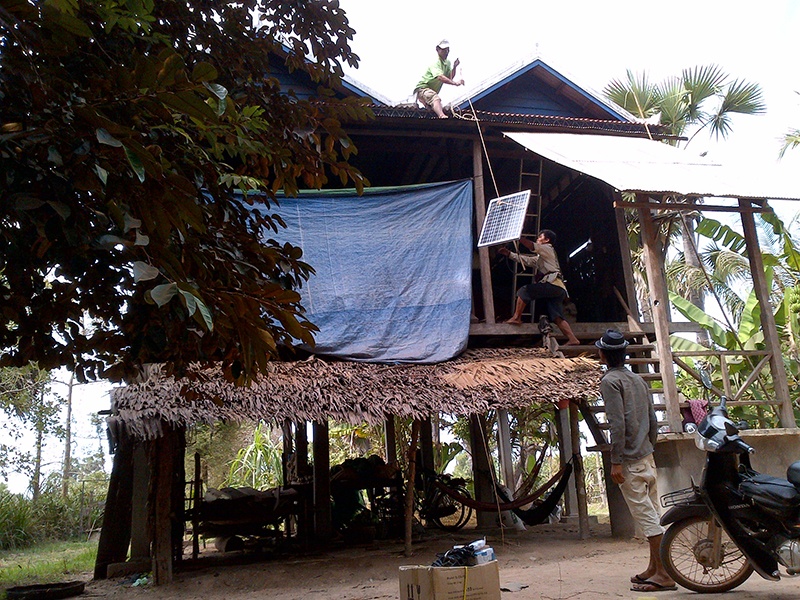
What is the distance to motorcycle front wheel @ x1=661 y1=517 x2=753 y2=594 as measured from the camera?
159 inches

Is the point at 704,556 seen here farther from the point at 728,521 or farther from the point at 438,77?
the point at 438,77

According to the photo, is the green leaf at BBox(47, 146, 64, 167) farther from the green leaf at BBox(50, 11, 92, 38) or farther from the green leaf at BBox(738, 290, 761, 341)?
the green leaf at BBox(738, 290, 761, 341)

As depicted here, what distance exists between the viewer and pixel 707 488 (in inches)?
154

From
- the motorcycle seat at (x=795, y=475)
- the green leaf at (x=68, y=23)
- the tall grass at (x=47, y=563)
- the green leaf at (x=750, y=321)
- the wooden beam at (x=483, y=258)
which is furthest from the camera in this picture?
the green leaf at (x=750, y=321)

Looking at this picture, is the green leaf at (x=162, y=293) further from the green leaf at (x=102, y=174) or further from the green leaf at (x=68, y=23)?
the green leaf at (x=68, y=23)

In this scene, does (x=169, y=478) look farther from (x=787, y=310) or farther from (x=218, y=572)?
(x=787, y=310)

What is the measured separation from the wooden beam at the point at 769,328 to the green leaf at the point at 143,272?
6295mm

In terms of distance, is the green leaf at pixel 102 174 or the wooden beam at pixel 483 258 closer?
the green leaf at pixel 102 174

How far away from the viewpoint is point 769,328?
694 cm

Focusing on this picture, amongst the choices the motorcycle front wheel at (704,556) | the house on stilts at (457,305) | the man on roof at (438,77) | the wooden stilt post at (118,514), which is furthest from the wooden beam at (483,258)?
the wooden stilt post at (118,514)

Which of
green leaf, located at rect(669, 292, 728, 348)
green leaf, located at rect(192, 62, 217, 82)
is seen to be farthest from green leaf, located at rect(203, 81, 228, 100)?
green leaf, located at rect(669, 292, 728, 348)

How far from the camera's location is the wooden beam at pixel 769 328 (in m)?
6.67

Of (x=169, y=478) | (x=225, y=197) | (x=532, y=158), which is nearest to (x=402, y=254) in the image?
(x=532, y=158)

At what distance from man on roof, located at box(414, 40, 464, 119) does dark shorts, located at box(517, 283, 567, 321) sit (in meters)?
2.40
